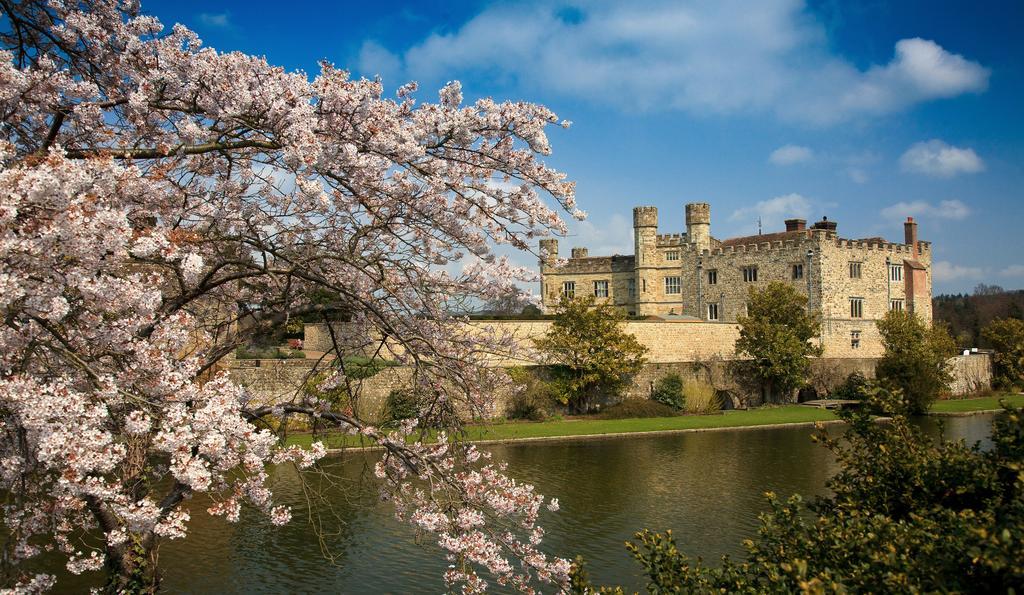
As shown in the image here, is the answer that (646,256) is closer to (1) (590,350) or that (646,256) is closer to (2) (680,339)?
(2) (680,339)

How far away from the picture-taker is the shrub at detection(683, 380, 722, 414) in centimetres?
2830

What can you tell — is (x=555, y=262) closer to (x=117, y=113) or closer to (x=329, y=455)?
(x=117, y=113)

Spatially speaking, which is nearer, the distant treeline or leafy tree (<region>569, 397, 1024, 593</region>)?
leafy tree (<region>569, 397, 1024, 593</region>)

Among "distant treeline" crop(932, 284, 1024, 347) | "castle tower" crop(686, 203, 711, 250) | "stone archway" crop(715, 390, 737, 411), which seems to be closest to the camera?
"stone archway" crop(715, 390, 737, 411)

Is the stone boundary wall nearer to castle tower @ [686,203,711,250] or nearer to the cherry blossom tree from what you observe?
A: castle tower @ [686,203,711,250]

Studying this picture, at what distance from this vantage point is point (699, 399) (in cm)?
2855

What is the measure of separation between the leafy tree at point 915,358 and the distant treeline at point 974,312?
2583 centimetres

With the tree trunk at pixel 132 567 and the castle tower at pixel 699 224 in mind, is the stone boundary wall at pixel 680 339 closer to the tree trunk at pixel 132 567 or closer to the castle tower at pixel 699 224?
the castle tower at pixel 699 224

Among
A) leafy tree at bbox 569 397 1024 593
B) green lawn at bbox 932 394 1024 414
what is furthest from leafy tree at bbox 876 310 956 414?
leafy tree at bbox 569 397 1024 593

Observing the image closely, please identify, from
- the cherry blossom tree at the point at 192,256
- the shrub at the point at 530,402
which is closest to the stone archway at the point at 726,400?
the shrub at the point at 530,402

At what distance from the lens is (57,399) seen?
3.32 meters

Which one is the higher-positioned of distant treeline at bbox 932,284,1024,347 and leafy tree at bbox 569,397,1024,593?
distant treeline at bbox 932,284,1024,347

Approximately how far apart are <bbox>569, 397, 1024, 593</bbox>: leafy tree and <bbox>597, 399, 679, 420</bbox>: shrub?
21.5 metres

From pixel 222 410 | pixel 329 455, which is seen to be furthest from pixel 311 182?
pixel 329 455
